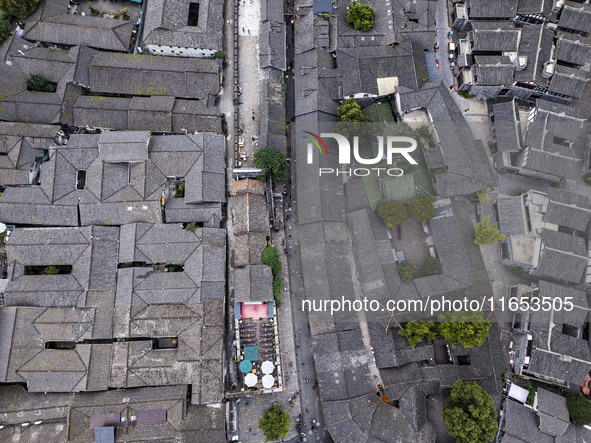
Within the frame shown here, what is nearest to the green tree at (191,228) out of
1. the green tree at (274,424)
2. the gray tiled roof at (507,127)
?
the green tree at (274,424)

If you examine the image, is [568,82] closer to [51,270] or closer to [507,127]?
[507,127]

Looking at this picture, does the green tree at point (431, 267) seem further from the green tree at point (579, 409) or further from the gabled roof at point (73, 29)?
the gabled roof at point (73, 29)

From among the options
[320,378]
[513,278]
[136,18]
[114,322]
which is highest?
[136,18]

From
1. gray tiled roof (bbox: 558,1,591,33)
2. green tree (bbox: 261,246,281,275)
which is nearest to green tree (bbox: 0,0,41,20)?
green tree (bbox: 261,246,281,275)

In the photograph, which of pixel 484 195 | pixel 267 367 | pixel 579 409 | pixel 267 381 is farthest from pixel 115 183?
pixel 579 409

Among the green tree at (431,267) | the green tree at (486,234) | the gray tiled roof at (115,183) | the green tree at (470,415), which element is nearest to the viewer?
the green tree at (470,415)

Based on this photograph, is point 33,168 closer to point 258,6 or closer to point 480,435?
point 258,6

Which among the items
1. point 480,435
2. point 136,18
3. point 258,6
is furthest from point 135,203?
point 480,435
